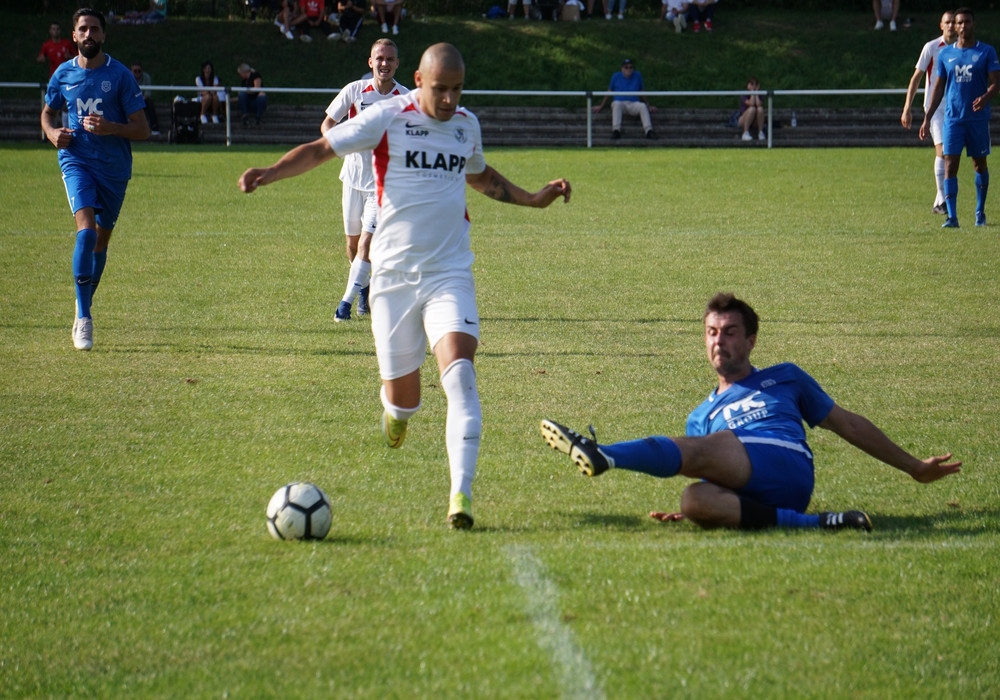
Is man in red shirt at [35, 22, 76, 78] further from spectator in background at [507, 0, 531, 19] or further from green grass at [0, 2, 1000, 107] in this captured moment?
spectator in background at [507, 0, 531, 19]

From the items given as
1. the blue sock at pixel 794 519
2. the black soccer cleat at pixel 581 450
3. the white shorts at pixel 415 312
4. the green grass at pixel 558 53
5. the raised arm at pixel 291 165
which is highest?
the green grass at pixel 558 53

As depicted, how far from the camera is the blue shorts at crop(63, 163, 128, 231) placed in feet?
31.8

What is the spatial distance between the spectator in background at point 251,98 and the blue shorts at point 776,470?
83.8 feet

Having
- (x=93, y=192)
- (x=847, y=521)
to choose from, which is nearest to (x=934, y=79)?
(x=93, y=192)

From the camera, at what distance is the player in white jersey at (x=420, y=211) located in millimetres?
5555

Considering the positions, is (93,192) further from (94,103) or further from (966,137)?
(966,137)

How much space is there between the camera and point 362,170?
1102cm

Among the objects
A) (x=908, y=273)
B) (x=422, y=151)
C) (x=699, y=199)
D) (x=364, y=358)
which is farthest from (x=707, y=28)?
(x=422, y=151)

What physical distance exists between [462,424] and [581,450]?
616 mm

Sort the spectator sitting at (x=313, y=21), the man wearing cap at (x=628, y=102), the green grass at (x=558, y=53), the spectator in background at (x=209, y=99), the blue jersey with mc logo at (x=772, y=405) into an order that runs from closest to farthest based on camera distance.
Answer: the blue jersey with mc logo at (x=772, y=405) → the man wearing cap at (x=628, y=102) → the spectator in background at (x=209, y=99) → the green grass at (x=558, y=53) → the spectator sitting at (x=313, y=21)

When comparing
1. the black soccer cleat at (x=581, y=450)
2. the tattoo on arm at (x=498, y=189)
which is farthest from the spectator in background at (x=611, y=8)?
the black soccer cleat at (x=581, y=450)

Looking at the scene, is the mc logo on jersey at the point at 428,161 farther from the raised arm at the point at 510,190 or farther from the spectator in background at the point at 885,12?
the spectator in background at the point at 885,12

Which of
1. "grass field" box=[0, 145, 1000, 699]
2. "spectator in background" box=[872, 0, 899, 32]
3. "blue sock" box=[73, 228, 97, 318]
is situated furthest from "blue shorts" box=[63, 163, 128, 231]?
"spectator in background" box=[872, 0, 899, 32]

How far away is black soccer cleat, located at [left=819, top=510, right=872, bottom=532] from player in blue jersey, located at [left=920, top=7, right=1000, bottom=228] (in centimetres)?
1098
